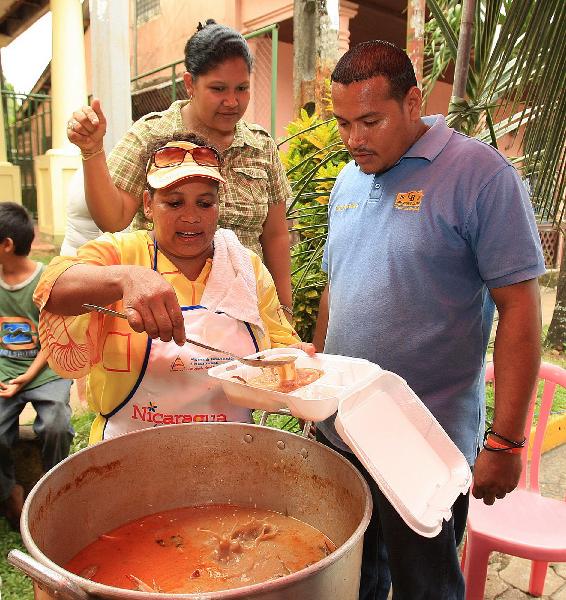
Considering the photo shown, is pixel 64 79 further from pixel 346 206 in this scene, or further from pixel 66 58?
pixel 346 206

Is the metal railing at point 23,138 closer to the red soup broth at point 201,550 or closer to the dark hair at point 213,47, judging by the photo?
the dark hair at point 213,47

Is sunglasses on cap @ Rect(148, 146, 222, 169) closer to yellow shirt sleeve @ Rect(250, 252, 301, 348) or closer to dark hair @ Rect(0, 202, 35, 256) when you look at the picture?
yellow shirt sleeve @ Rect(250, 252, 301, 348)

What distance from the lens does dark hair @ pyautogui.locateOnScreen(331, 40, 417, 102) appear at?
5.91 feet

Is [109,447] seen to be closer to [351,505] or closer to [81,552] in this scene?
[81,552]

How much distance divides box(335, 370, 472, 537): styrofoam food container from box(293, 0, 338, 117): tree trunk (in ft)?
11.5

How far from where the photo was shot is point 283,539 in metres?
1.28

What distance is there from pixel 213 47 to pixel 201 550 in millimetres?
1810

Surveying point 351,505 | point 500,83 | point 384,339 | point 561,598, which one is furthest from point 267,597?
point 500,83

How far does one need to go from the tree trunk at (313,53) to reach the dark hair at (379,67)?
267 cm

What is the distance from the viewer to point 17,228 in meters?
3.26

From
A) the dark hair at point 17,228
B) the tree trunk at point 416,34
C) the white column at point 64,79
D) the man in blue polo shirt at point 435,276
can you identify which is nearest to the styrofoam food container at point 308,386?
the man in blue polo shirt at point 435,276

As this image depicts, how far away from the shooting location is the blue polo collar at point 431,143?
1.82 m

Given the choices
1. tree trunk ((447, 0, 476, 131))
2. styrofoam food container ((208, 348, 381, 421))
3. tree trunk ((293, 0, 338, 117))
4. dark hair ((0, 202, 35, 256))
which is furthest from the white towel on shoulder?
tree trunk ((293, 0, 338, 117))

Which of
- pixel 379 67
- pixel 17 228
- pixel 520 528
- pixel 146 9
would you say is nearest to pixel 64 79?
pixel 146 9
